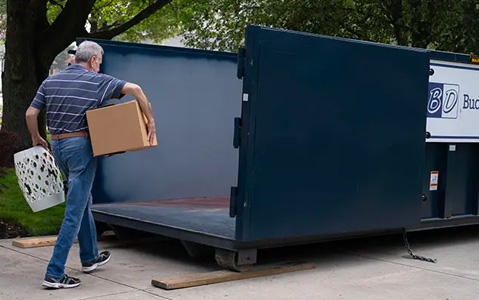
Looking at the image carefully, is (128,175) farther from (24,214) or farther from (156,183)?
(24,214)

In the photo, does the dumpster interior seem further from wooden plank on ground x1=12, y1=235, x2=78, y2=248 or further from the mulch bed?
the mulch bed

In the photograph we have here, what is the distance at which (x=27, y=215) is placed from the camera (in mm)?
8977

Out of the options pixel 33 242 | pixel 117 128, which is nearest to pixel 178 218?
pixel 33 242

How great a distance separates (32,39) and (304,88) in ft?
26.6

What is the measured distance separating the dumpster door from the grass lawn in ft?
9.65

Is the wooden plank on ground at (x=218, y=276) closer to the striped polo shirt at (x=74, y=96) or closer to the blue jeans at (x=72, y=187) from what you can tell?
the blue jeans at (x=72, y=187)

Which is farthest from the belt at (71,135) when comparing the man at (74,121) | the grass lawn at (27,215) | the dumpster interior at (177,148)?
the grass lawn at (27,215)

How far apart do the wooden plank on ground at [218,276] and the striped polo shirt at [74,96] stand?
1.44m

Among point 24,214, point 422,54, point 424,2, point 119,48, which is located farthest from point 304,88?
point 424,2

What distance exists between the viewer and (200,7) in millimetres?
18281

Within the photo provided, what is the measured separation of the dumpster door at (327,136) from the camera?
260 inches

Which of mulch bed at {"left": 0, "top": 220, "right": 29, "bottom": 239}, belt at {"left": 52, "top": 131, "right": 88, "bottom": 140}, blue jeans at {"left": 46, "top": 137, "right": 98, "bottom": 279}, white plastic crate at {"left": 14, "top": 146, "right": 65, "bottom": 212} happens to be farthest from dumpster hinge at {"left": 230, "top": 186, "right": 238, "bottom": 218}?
mulch bed at {"left": 0, "top": 220, "right": 29, "bottom": 239}

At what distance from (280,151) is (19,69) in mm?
8034

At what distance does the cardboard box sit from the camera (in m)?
6.04
